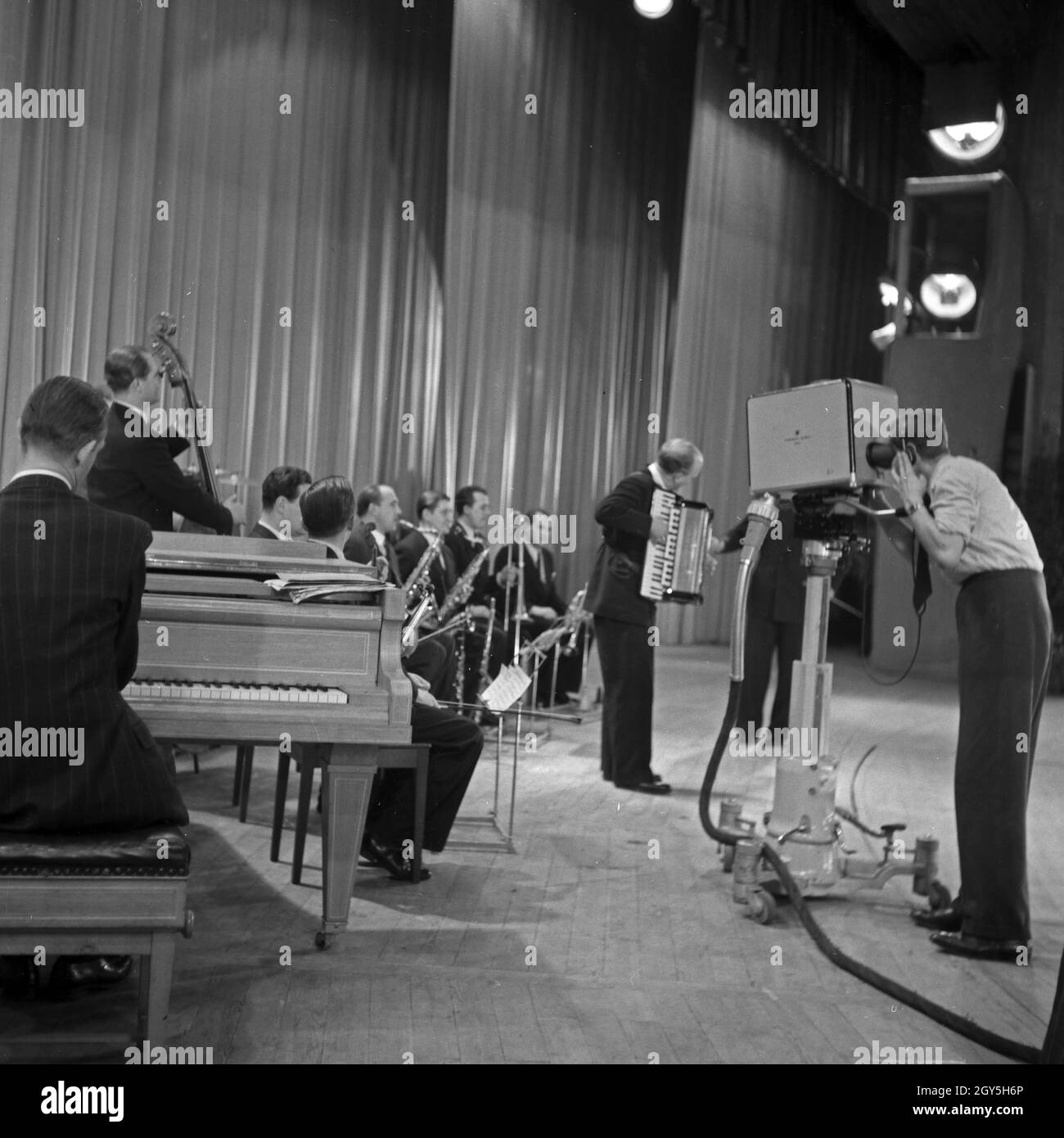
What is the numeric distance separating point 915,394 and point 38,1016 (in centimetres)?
914

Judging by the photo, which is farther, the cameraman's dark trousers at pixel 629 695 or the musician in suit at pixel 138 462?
the cameraman's dark trousers at pixel 629 695

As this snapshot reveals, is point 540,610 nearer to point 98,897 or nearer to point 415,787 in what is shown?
point 415,787

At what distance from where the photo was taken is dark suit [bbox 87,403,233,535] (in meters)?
4.18

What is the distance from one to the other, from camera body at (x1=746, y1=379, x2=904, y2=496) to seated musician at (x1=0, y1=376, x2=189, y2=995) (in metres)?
2.14

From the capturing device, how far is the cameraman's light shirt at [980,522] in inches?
140

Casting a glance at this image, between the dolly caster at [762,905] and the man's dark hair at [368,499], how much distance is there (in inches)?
132

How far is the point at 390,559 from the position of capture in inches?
233

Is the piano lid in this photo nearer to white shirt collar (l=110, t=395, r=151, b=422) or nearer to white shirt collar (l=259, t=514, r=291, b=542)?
white shirt collar (l=110, t=395, r=151, b=422)

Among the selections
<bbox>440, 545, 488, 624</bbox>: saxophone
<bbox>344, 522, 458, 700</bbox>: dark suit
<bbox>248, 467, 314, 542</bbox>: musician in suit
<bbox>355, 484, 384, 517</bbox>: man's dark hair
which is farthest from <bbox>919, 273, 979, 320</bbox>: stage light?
<bbox>248, 467, 314, 542</bbox>: musician in suit

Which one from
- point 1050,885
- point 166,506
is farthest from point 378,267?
point 1050,885

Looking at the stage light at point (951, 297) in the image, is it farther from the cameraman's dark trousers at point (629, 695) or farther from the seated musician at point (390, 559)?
the cameraman's dark trousers at point (629, 695)

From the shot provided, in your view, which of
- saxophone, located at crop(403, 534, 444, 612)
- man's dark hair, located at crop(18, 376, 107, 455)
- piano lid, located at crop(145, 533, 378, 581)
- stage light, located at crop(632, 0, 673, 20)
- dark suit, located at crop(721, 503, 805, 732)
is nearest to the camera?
man's dark hair, located at crop(18, 376, 107, 455)

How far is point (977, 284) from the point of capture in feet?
35.7

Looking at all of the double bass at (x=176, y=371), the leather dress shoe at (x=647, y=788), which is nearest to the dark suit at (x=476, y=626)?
the leather dress shoe at (x=647, y=788)
